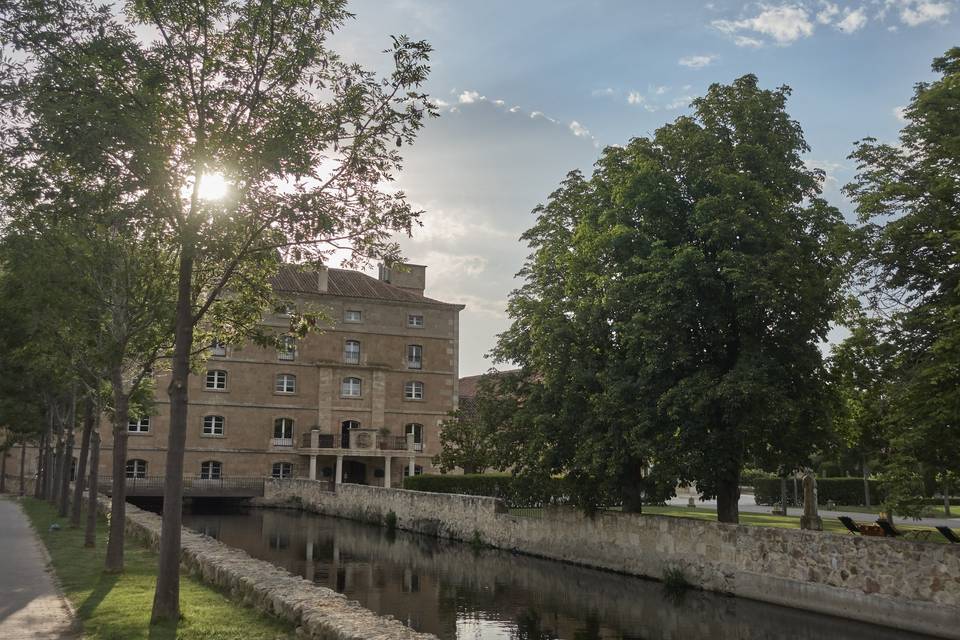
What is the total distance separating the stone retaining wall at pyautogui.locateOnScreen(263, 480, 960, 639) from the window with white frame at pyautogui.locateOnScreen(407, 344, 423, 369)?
24.7 metres

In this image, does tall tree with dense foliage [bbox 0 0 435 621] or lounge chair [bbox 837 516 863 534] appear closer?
tall tree with dense foliage [bbox 0 0 435 621]

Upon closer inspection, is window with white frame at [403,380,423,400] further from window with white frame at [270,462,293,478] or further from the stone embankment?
the stone embankment

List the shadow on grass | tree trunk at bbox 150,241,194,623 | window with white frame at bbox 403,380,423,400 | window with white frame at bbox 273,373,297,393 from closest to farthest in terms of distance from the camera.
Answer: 1. tree trunk at bbox 150,241,194,623
2. the shadow on grass
3. window with white frame at bbox 273,373,297,393
4. window with white frame at bbox 403,380,423,400

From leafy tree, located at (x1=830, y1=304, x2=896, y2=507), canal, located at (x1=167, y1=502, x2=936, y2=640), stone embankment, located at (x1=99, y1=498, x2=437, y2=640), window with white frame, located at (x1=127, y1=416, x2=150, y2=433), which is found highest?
leafy tree, located at (x1=830, y1=304, x2=896, y2=507)

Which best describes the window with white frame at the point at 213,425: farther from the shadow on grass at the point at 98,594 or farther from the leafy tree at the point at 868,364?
the leafy tree at the point at 868,364

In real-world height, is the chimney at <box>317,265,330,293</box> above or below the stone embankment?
above

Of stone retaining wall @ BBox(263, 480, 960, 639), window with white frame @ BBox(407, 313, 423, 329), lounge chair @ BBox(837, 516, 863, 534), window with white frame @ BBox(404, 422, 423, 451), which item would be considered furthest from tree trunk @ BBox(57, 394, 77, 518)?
window with white frame @ BBox(407, 313, 423, 329)

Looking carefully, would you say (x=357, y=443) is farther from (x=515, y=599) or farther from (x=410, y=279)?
(x=515, y=599)

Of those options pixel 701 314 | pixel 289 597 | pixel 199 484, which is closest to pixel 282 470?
pixel 199 484

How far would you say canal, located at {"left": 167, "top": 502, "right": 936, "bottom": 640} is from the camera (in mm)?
15648

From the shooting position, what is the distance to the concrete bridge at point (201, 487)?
43812 mm

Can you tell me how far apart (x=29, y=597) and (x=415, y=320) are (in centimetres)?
4289

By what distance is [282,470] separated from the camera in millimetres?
51250

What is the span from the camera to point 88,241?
15148 millimetres
